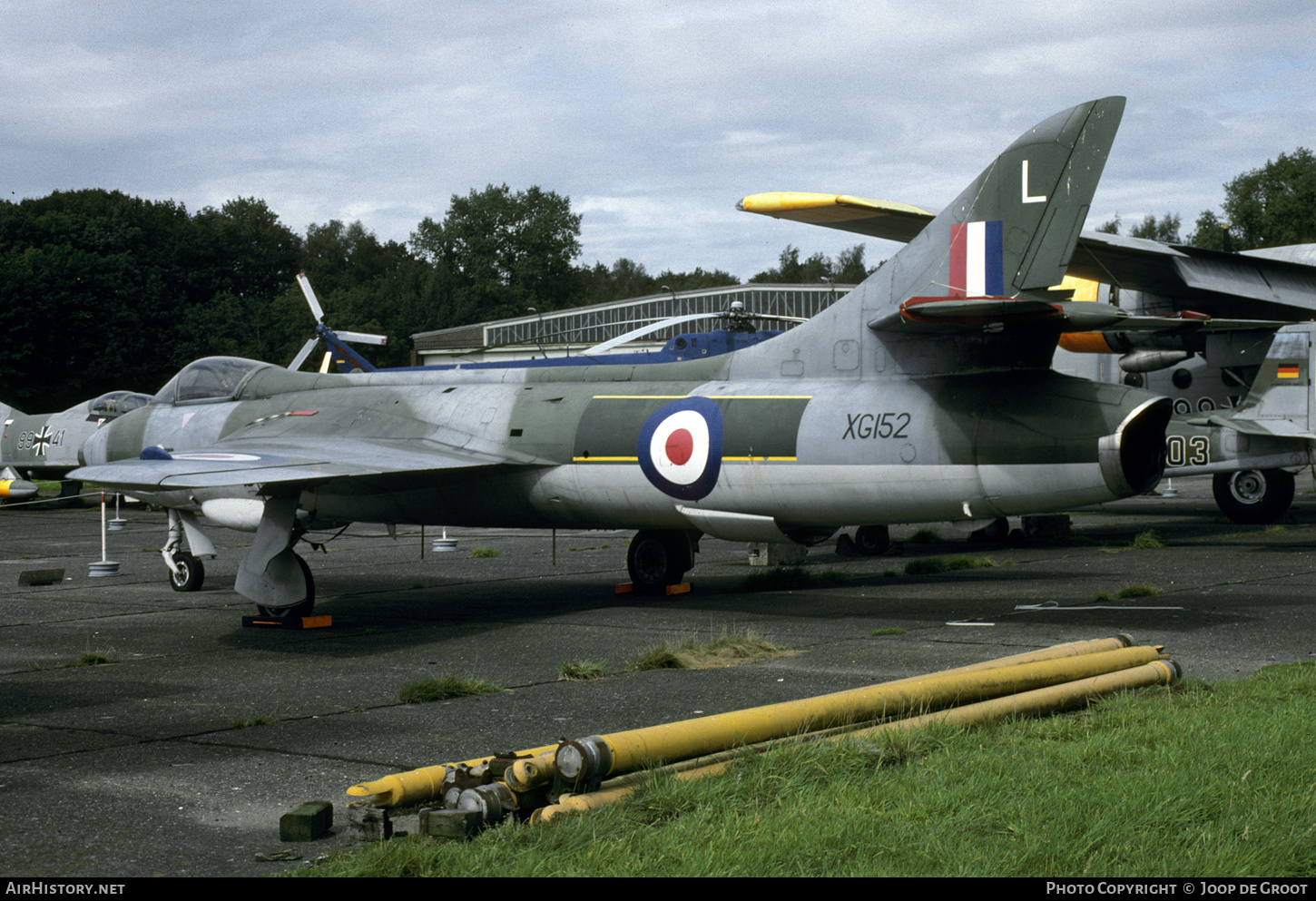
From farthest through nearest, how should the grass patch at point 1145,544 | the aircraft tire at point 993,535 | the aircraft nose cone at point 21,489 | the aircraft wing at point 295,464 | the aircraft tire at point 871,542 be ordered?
1. the aircraft nose cone at point 21,489
2. the aircraft tire at point 993,535
3. the aircraft tire at point 871,542
4. the grass patch at point 1145,544
5. the aircraft wing at point 295,464

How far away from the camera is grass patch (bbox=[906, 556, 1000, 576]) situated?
1493cm

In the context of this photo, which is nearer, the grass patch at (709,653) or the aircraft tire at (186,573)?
the grass patch at (709,653)

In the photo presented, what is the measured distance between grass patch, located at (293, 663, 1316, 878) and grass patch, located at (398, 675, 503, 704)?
3.22m

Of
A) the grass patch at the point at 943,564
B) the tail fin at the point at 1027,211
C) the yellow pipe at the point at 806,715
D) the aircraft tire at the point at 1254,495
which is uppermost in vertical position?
the tail fin at the point at 1027,211

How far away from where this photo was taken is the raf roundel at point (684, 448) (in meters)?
11.4

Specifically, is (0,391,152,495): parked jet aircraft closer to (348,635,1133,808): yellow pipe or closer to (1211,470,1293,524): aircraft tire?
(348,635,1133,808): yellow pipe

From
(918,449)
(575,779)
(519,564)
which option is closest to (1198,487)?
(519,564)

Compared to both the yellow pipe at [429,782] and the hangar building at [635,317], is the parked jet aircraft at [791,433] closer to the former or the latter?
the yellow pipe at [429,782]

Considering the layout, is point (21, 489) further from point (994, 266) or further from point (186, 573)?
point (994, 266)

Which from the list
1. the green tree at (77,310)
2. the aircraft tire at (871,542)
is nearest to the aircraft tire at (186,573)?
the aircraft tire at (871,542)

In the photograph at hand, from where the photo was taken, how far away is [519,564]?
57.6 feet

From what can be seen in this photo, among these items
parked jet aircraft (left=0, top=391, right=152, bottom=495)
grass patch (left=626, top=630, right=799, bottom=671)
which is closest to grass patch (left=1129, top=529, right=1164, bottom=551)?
grass patch (left=626, top=630, right=799, bottom=671)

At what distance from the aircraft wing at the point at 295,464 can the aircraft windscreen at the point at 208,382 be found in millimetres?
2195

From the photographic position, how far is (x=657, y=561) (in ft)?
44.3
